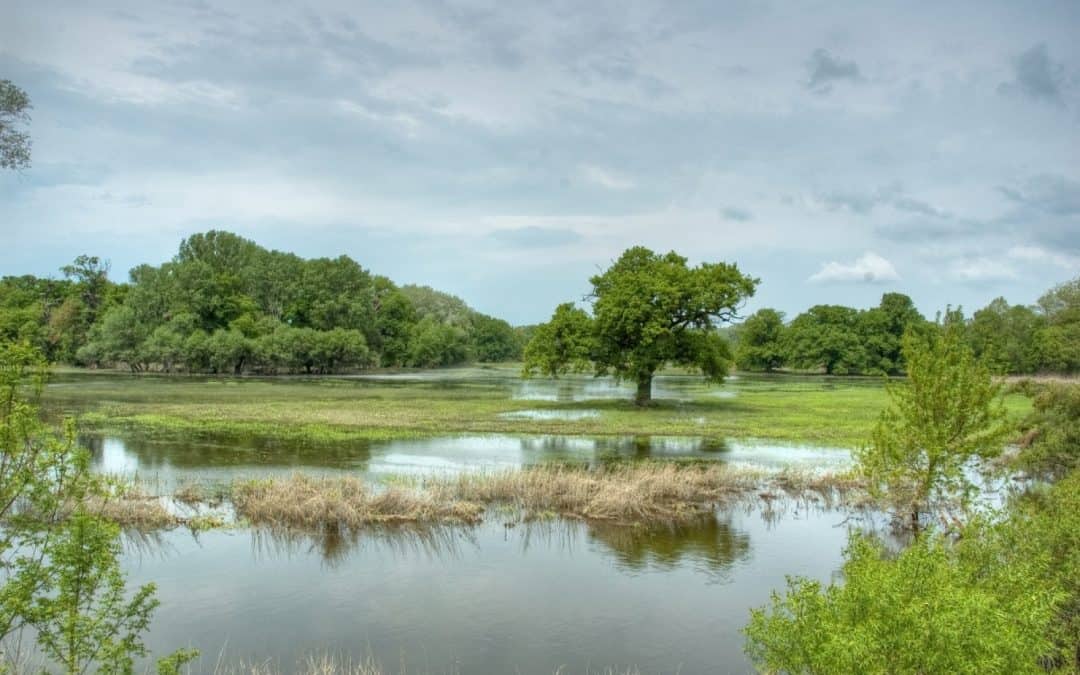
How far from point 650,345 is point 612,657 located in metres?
46.2

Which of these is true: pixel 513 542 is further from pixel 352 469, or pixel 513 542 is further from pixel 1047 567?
pixel 1047 567

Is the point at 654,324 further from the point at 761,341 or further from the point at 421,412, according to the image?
the point at 761,341

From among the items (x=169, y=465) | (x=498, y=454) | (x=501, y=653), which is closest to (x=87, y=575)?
(x=501, y=653)

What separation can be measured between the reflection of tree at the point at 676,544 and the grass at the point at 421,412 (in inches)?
832

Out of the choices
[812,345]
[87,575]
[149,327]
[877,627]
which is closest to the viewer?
[877,627]

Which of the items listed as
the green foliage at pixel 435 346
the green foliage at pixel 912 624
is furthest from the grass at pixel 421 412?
the green foliage at pixel 435 346

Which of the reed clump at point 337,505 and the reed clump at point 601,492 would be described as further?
the reed clump at point 601,492

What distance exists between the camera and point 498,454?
38.3m

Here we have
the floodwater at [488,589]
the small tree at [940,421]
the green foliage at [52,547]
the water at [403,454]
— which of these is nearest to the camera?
the green foliage at [52,547]

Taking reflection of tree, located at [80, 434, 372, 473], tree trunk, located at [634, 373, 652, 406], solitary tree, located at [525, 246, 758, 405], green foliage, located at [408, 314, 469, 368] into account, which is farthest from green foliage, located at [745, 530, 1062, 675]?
green foliage, located at [408, 314, 469, 368]

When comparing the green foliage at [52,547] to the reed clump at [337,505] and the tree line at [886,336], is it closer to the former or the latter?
the reed clump at [337,505]

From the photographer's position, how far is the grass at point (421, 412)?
46.8 m

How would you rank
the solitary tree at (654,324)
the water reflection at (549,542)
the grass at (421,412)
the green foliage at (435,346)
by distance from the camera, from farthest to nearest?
the green foliage at (435,346), the solitary tree at (654,324), the grass at (421,412), the water reflection at (549,542)

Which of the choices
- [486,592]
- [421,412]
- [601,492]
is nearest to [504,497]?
[601,492]
